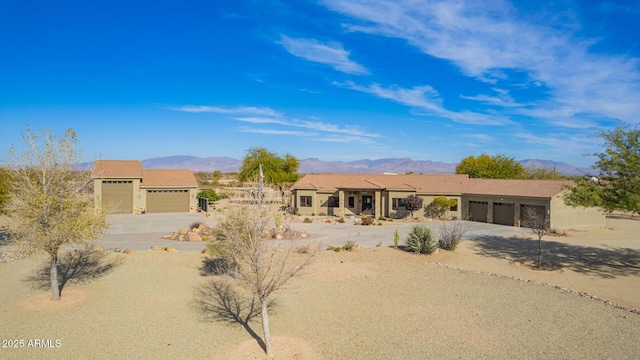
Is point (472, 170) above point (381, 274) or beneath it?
above

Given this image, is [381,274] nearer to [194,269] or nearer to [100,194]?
[194,269]

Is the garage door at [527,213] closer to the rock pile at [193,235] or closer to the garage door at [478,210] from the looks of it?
the garage door at [478,210]

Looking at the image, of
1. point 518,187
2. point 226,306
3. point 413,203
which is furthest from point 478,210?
point 226,306

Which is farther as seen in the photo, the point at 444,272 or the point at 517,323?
the point at 444,272

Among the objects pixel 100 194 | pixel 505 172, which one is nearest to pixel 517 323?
pixel 100 194

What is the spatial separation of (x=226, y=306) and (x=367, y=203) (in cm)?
2795

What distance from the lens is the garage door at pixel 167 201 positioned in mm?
38938

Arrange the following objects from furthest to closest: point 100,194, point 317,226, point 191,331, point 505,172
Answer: point 505,172 → point 100,194 → point 317,226 → point 191,331

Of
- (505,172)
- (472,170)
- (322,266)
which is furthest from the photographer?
(472,170)

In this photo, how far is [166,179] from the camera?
40438 millimetres

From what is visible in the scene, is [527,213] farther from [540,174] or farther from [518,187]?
[540,174]

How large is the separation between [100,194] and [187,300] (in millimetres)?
29642

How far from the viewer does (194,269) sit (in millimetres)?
16391

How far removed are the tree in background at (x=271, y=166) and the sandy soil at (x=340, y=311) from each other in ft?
117
